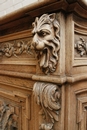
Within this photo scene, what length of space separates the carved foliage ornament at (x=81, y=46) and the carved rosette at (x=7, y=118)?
48 centimetres

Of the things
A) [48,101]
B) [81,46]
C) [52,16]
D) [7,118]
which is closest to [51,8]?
[52,16]

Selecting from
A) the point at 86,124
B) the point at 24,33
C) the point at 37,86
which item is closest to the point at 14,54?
the point at 24,33

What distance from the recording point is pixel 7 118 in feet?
2.45

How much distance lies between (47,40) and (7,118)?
1.76 feet

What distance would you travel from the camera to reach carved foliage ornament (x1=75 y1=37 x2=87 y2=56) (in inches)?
21.1

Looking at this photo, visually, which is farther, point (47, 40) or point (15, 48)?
point (15, 48)

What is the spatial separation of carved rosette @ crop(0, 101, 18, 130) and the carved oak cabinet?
0.26 ft

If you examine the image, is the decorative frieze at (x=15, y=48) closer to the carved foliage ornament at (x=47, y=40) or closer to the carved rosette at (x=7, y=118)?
the carved foliage ornament at (x=47, y=40)

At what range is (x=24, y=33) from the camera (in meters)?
0.62

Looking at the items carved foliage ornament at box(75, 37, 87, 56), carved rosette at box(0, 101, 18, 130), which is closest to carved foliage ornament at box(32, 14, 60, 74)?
carved foliage ornament at box(75, 37, 87, 56)

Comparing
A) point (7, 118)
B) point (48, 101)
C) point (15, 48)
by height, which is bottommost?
point (7, 118)

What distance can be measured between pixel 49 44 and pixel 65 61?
0.09 meters

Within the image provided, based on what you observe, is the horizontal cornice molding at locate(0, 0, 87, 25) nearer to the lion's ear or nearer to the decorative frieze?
the lion's ear

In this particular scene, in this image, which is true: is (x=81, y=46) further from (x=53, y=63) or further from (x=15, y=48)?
(x=15, y=48)
